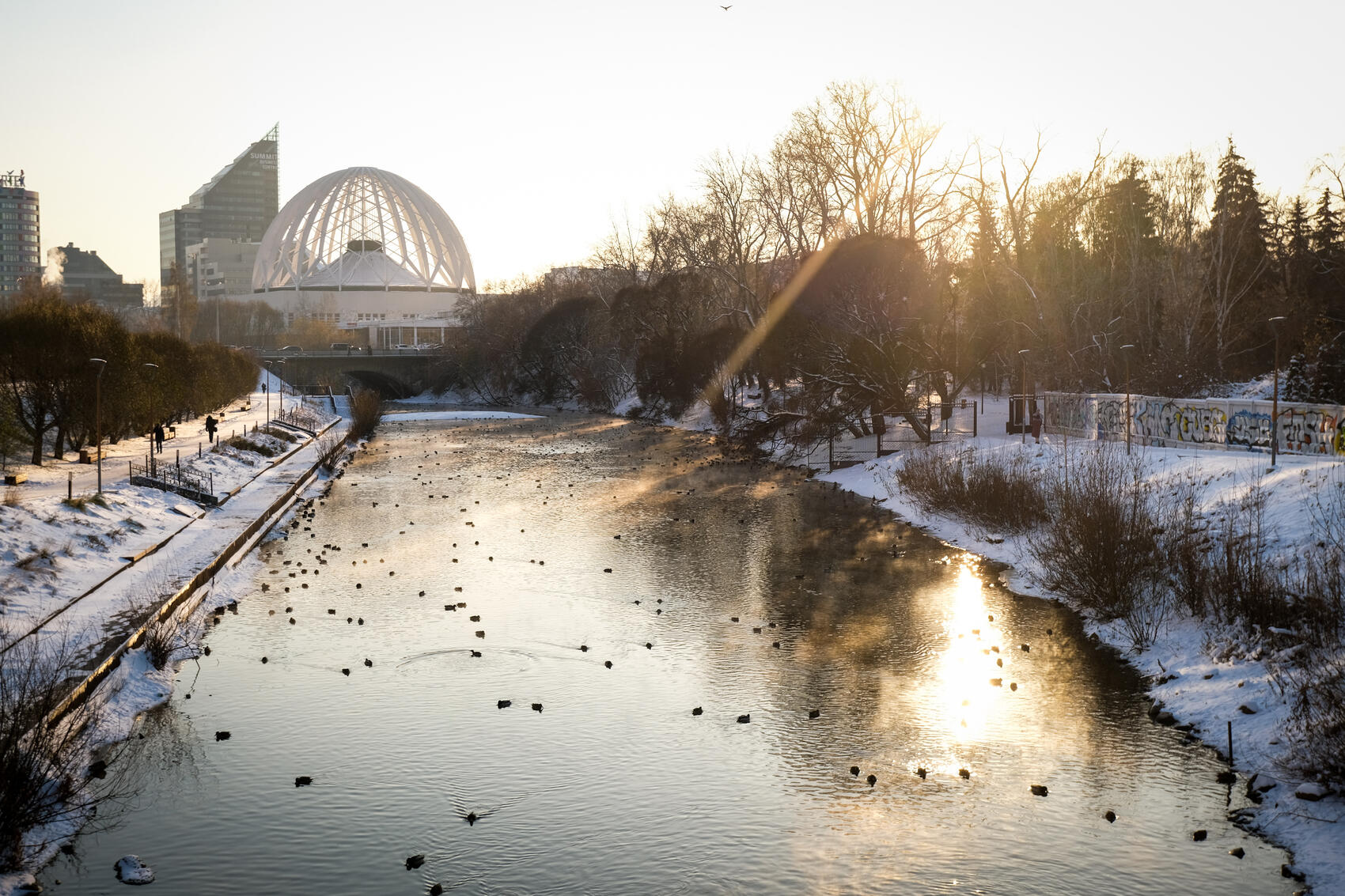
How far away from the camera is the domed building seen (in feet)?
579

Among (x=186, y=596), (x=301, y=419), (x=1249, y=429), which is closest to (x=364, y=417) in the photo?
(x=301, y=419)

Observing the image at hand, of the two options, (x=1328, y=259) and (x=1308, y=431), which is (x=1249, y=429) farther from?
(x=1328, y=259)

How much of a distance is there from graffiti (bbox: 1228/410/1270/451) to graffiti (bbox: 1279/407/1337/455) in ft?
2.12

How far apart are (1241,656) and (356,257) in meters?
176

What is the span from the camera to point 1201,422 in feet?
105

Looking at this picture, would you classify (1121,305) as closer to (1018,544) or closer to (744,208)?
(744,208)

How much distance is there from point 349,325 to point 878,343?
13969 cm

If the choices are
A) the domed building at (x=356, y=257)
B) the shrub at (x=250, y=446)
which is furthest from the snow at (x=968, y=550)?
the domed building at (x=356, y=257)

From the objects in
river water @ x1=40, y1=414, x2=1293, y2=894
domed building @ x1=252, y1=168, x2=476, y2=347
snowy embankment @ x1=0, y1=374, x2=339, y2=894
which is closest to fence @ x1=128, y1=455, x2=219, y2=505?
snowy embankment @ x1=0, y1=374, x2=339, y2=894

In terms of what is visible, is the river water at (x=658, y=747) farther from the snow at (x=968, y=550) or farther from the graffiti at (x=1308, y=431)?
the graffiti at (x=1308, y=431)

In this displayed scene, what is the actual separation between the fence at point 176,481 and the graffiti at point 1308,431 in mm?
26284

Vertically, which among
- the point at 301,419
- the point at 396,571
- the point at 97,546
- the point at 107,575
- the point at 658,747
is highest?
the point at 301,419

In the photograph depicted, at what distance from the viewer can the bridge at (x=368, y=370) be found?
111m

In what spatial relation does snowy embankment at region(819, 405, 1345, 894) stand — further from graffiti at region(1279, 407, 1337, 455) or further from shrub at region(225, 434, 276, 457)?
shrub at region(225, 434, 276, 457)
